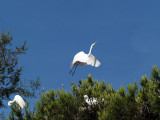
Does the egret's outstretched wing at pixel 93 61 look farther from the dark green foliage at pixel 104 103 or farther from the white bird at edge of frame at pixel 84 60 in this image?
the dark green foliage at pixel 104 103

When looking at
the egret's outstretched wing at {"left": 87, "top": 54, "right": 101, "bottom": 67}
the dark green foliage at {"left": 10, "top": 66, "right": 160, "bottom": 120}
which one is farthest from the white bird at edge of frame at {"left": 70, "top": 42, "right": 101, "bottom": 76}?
the dark green foliage at {"left": 10, "top": 66, "right": 160, "bottom": 120}

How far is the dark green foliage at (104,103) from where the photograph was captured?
27.8 ft

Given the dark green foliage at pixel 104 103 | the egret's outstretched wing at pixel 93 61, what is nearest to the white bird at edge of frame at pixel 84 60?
the egret's outstretched wing at pixel 93 61

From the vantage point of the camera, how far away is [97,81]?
1142cm

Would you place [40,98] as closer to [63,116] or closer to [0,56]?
[63,116]

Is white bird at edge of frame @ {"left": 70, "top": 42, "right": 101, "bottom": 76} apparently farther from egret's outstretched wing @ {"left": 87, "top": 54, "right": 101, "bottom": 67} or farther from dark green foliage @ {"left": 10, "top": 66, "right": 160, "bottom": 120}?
dark green foliage @ {"left": 10, "top": 66, "right": 160, "bottom": 120}

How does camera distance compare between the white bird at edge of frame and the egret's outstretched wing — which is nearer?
the white bird at edge of frame

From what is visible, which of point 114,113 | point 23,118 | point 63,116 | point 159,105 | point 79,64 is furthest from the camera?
point 79,64

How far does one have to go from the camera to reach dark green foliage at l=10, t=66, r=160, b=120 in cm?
848

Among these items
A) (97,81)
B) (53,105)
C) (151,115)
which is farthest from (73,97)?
(151,115)

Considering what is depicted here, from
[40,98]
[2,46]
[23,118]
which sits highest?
[2,46]

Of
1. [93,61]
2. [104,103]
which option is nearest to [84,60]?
[93,61]

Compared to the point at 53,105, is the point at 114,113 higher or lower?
lower

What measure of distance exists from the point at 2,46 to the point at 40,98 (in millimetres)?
11985
